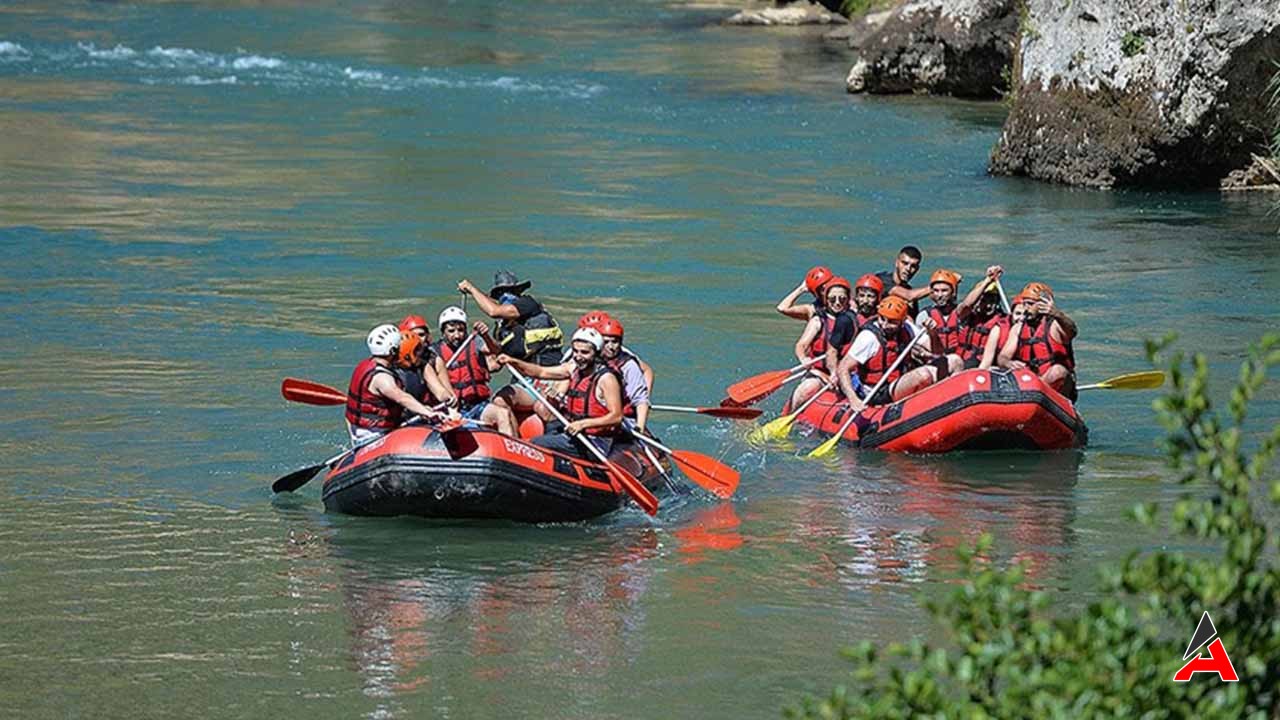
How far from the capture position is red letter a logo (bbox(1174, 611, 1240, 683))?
548 cm

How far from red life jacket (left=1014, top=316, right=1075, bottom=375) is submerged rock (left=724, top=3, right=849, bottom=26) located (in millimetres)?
36165

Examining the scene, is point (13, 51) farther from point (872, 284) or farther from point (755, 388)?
point (872, 284)

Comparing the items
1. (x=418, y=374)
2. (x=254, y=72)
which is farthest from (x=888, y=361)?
(x=254, y=72)

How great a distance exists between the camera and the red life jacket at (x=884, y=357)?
1527cm

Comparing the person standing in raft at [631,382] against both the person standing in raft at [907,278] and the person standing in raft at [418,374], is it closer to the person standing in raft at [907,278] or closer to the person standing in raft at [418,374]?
the person standing in raft at [418,374]

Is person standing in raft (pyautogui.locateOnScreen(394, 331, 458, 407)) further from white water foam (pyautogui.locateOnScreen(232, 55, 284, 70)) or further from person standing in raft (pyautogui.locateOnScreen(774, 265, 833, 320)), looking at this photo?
white water foam (pyautogui.locateOnScreen(232, 55, 284, 70))

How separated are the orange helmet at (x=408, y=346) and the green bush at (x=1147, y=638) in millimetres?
7365

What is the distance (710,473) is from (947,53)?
2376cm

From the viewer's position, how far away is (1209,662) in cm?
550

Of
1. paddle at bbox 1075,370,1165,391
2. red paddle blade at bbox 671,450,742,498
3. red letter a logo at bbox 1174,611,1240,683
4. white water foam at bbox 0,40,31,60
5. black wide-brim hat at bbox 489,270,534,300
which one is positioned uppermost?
white water foam at bbox 0,40,31,60

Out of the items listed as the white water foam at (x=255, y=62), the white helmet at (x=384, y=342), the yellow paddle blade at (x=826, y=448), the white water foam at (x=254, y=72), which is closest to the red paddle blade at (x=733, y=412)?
the yellow paddle blade at (x=826, y=448)

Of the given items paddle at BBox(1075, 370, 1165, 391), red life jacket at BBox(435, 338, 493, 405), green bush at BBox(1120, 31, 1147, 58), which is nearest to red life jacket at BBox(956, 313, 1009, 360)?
paddle at BBox(1075, 370, 1165, 391)

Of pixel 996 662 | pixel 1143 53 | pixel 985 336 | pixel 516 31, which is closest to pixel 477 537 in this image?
pixel 985 336

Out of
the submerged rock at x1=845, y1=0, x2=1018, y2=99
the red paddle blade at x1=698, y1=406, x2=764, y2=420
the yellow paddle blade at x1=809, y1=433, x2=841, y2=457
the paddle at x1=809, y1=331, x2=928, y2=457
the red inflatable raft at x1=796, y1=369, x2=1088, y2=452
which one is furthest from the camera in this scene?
the submerged rock at x1=845, y1=0, x2=1018, y2=99
